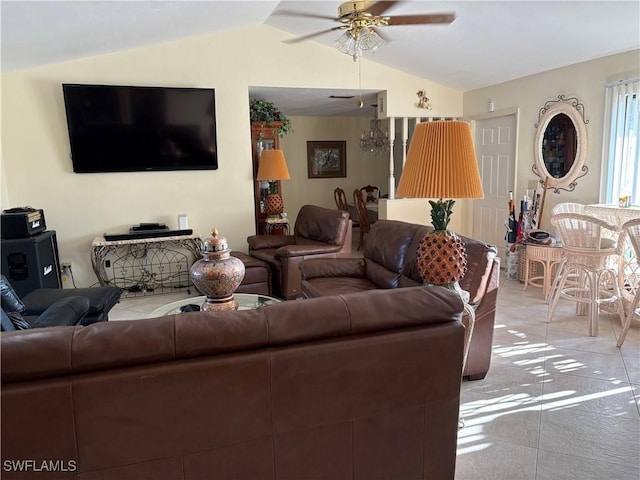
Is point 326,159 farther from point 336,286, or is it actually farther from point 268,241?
point 336,286

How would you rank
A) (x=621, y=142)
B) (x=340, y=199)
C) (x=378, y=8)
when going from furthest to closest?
1. (x=340, y=199)
2. (x=621, y=142)
3. (x=378, y=8)

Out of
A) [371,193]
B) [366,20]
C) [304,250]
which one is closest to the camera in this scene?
[366,20]

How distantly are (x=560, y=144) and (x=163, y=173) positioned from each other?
4388 mm

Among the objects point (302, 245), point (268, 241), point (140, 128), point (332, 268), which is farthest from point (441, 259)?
point (140, 128)

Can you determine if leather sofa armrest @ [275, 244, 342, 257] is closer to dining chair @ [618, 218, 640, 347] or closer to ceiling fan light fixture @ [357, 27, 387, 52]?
ceiling fan light fixture @ [357, 27, 387, 52]

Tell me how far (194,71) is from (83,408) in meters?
4.54

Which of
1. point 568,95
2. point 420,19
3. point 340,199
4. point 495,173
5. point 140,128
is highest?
point 420,19

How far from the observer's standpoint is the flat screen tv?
4660mm

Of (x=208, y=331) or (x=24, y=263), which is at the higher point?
(x=208, y=331)

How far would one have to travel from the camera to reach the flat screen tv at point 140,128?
183 inches

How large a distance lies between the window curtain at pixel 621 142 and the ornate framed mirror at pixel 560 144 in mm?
252

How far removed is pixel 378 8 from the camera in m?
3.20

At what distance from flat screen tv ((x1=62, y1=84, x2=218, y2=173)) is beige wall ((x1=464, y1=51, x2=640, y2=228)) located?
3.56 meters

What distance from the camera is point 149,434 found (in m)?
1.31
